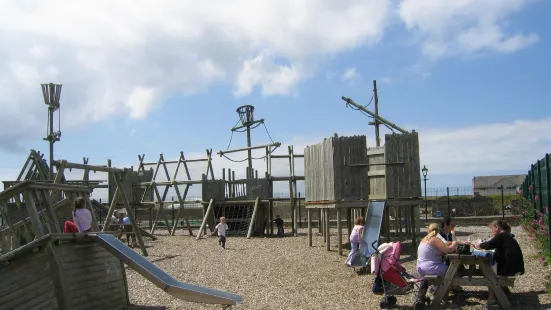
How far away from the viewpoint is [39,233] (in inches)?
277

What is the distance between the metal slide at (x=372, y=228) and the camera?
10.7 meters

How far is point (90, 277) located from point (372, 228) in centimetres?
598

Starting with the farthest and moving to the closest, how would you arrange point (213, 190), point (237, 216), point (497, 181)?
1. point (497, 181)
2. point (213, 190)
3. point (237, 216)

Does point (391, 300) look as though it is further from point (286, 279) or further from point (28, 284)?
point (28, 284)

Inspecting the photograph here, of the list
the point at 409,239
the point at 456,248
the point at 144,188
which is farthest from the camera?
the point at 144,188

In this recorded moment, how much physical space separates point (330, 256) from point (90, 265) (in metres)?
7.69

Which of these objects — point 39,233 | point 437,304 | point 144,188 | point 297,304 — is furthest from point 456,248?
point 144,188

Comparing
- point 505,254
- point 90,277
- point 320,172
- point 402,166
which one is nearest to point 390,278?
point 505,254

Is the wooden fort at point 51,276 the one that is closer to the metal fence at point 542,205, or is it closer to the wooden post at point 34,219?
the wooden post at point 34,219

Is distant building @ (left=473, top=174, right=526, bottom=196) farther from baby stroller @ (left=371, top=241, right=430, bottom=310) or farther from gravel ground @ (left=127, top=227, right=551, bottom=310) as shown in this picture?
baby stroller @ (left=371, top=241, right=430, bottom=310)

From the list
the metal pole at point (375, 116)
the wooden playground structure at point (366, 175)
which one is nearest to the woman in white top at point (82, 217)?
the wooden playground structure at point (366, 175)

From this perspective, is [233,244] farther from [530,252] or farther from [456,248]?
[456,248]

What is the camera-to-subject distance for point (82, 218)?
8.91m

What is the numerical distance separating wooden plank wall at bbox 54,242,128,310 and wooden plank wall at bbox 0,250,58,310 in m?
0.18
